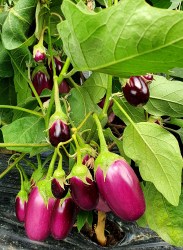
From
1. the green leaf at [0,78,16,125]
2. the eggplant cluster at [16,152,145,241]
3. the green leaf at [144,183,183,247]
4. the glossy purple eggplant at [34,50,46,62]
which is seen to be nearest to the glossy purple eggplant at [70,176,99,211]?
the eggplant cluster at [16,152,145,241]

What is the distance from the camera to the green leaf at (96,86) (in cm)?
61

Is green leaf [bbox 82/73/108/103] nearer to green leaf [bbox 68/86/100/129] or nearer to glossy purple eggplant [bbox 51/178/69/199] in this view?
green leaf [bbox 68/86/100/129]

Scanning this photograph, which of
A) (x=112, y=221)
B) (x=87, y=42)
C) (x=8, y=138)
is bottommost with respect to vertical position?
(x=112, y=221)

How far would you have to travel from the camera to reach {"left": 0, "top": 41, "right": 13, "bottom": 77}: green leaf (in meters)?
0.73

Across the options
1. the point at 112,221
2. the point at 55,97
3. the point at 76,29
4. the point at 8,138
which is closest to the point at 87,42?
the point at 76,29

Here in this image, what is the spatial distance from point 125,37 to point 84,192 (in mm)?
205

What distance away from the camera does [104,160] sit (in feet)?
1.64

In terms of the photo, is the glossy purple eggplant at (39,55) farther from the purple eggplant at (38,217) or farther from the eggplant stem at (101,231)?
the eggplant stem at (101,231)

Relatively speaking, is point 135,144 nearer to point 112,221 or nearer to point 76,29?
point 76,29

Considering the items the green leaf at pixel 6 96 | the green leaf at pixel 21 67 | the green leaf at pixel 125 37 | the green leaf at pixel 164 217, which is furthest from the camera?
the green leaf at pixel 6 96

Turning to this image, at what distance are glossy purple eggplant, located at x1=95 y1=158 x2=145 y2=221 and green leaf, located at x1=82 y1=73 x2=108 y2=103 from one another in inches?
6.1

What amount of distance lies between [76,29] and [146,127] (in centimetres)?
19

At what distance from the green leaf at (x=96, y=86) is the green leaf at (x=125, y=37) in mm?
153

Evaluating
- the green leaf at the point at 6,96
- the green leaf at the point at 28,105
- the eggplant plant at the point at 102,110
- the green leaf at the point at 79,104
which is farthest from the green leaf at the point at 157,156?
the green leaf at the point at 6,96
